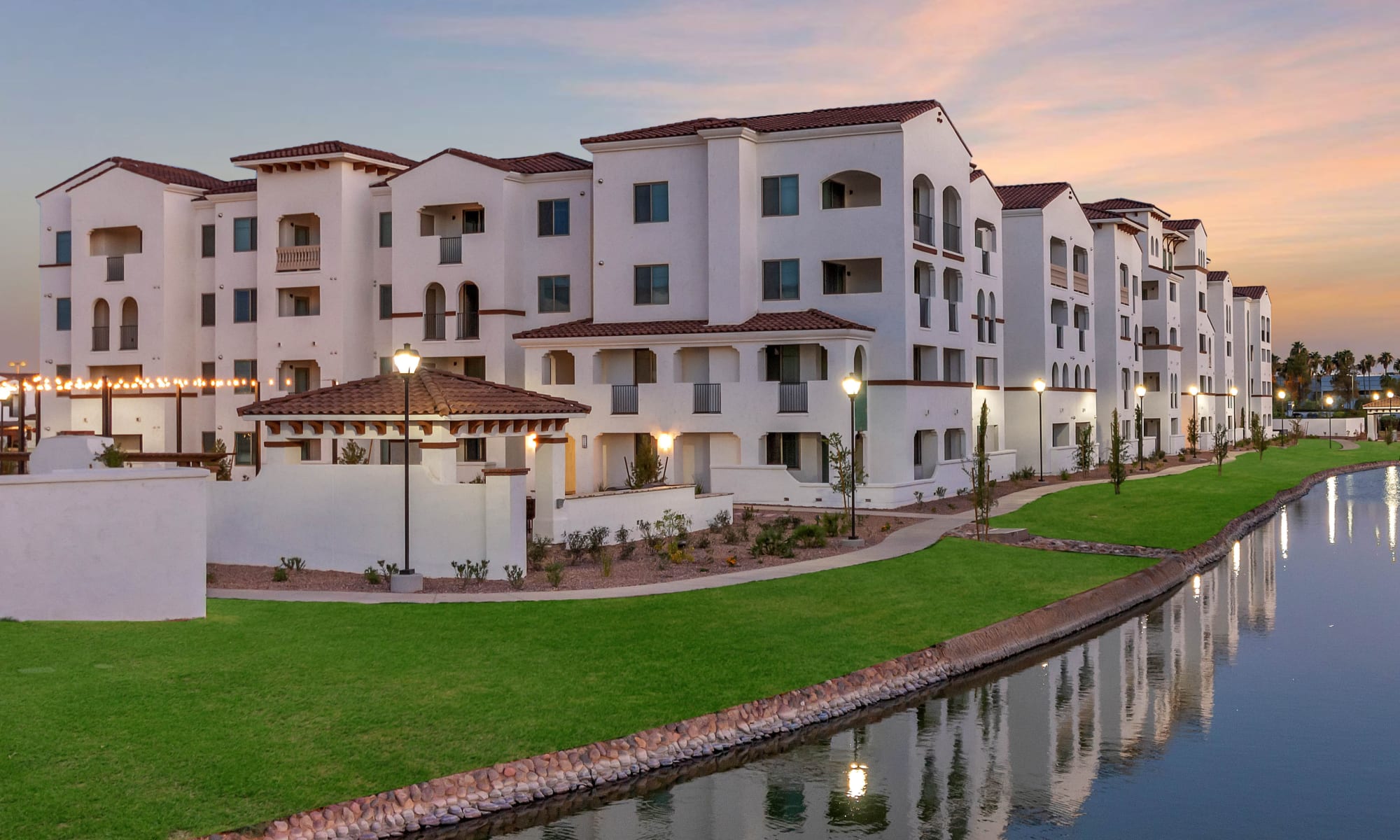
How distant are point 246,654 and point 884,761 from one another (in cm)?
907

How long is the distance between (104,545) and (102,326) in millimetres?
42106

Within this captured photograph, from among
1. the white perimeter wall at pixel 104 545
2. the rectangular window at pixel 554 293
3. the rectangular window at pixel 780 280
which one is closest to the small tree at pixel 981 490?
the rectangular window at pixel 780 280

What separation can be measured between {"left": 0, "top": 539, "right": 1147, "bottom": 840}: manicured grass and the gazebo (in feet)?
14.3

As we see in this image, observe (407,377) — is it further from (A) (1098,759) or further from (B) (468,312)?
(B) (468,312)

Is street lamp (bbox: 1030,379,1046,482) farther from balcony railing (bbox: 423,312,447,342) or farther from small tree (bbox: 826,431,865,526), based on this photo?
balcony railing (bbox: 423,312,447,342)

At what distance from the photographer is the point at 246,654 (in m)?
17.2

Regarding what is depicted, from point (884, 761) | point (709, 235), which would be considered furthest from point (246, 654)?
point (709, 235)

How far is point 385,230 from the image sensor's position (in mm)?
52875

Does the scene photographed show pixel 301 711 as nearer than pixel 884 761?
Yes

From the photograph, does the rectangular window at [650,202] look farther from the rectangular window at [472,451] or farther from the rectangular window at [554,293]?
the rectangular window at [472,451]

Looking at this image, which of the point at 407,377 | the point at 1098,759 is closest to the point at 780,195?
the point at 407,377

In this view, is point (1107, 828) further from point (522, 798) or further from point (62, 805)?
point (62, 805)

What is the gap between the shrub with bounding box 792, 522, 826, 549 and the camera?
102 feet

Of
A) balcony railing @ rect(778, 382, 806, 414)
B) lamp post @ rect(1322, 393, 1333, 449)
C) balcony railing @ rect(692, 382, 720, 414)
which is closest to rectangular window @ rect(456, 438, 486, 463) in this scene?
balcony railing @ rect(692, 382, 720, 414)
